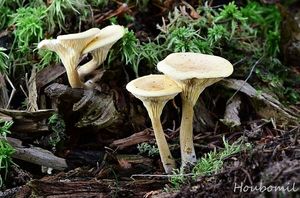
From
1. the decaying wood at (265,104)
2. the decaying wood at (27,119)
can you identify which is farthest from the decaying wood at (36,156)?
the decaying wood at (265,104)

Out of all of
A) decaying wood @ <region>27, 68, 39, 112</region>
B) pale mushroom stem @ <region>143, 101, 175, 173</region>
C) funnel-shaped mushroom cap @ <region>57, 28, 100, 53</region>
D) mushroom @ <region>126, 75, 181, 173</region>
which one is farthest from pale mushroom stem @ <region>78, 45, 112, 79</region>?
pale mushroom stem @ <region>143, 101, 175, 173</region>

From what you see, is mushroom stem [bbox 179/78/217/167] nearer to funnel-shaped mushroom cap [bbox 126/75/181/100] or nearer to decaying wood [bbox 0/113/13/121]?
funnel-shaped mushroom cap [bbox 126/75/181/100]

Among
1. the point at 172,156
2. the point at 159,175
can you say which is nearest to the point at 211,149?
the point at 172,156

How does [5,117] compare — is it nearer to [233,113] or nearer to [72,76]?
[72,76]

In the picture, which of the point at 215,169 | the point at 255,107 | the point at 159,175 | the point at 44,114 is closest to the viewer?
the point at 215,169

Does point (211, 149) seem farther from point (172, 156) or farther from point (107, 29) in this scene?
point (107, 29)

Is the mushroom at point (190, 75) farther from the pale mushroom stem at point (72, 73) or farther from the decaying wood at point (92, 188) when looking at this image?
the pale mushroom stem at point (72, 73)
